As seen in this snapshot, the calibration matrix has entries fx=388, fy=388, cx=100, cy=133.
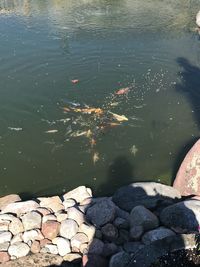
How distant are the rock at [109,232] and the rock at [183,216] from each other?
3.76ft

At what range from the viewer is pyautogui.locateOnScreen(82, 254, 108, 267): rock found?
8.01 meters

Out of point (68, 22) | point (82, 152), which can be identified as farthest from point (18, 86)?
point (68, 22)

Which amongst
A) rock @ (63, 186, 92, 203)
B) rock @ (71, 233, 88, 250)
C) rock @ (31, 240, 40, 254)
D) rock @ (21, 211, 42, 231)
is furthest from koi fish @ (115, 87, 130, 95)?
rock @ (31, 240, 40, 254)

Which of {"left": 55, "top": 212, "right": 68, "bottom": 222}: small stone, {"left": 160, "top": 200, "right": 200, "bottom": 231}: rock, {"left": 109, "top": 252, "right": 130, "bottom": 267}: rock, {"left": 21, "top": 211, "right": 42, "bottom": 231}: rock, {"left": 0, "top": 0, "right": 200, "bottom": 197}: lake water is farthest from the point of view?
{"left": 0, "top": 0, "right": 200, "bottom": 197}: lake water

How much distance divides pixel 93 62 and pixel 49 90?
11.0 ft

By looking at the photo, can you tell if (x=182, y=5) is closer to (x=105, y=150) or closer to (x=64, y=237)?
(x=105, y=150)

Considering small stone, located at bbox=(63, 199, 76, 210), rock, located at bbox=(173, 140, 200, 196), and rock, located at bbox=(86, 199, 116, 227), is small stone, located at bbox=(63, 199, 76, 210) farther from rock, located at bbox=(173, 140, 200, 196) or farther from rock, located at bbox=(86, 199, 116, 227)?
rock, located at bbox=(173, 140, 200, 196)

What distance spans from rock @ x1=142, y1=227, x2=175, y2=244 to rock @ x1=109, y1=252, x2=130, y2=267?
0.83m

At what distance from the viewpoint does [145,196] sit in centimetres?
1037

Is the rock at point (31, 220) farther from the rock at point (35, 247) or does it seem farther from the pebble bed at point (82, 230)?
the rock at point (35, 247)

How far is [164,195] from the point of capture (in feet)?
34.4

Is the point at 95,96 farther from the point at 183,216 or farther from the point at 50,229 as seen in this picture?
the point at 183,216

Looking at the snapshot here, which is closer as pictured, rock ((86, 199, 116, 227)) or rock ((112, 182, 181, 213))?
rock ((86, 199, 116, 227))

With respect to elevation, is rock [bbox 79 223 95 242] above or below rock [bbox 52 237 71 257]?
above
